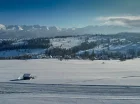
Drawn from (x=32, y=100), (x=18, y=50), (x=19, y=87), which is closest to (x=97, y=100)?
(x=32, y=100)

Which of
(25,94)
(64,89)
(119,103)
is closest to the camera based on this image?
(119,103)

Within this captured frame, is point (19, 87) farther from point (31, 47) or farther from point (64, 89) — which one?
point (31, 47)

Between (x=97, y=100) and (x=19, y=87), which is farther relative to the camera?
(x=19, y=87)

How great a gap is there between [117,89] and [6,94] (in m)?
8.27

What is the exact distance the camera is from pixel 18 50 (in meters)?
127

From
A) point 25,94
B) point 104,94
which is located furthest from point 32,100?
point 104,94

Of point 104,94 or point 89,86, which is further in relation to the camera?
point 89,86

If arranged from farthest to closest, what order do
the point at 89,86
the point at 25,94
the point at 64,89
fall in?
the point at 89,86
the point at 64,89
the point at 25,94

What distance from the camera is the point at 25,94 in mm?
17812

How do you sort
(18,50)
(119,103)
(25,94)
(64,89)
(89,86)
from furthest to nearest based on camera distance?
(18,50) → (89,86) → (64,89) → (25,94) → (119,103)

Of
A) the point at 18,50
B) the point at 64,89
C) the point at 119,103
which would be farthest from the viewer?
the point at 18,50

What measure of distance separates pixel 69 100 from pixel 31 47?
120016mm

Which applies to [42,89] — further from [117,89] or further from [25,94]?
[117,89]

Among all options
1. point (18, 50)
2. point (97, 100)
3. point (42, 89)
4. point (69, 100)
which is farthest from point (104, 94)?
point (18, 50)
